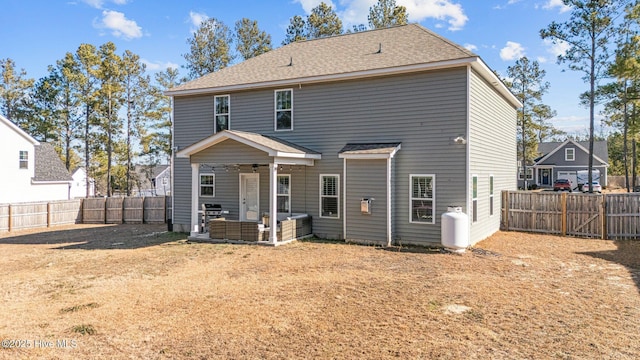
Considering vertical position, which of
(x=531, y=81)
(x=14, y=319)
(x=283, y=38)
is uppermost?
(x=283, y=38)

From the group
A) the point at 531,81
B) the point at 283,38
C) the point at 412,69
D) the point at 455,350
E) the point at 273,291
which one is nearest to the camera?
the point at 455,350

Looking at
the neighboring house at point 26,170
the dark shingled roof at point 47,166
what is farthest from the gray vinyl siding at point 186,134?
the dark shingled roof at point 47,166

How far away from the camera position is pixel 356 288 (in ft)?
22.9

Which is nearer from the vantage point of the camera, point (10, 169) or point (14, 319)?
point (14, 319)

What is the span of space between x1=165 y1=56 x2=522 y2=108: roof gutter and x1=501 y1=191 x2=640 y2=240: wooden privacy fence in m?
4.25

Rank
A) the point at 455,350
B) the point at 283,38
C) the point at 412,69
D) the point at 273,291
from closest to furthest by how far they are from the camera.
Answer: the point at 455,350 → the point at 273,291 → the point at 412,69 → the point at 283,38

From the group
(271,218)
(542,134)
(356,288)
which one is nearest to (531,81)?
(542,134)

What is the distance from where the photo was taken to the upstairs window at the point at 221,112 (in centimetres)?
1443

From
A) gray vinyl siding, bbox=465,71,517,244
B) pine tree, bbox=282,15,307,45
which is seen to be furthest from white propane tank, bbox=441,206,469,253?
pine tree, bbox=282,15,307,45

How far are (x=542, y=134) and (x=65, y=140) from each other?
47339mm

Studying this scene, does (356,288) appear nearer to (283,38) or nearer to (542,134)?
(283,38)

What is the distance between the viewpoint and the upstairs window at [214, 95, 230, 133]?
47.3ft

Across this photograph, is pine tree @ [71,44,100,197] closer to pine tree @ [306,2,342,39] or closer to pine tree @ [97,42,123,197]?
pine tree @ [97,42,123,197]

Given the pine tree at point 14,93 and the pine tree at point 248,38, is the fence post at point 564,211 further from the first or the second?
the pine tree at point 14,93
